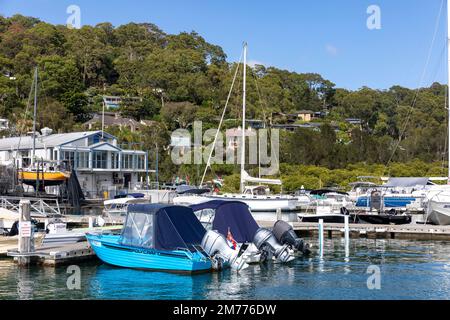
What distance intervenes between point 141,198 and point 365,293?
104 ft

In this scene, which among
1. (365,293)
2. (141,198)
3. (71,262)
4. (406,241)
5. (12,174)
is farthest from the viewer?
(12,174)

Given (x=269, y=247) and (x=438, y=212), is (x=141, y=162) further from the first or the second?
(x=269, y=247)

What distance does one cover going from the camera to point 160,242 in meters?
24.4

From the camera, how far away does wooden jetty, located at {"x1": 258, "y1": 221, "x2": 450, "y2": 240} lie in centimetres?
3491

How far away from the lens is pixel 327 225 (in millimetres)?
37438

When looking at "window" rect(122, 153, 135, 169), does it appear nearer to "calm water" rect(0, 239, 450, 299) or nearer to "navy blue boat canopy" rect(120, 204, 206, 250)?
"calm water" rect(0, 239, 450, 299)

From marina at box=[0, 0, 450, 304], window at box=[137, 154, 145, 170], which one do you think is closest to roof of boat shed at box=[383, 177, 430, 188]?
marina at box=[0, 0, 450, 304]

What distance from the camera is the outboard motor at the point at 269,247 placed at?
87.6ft

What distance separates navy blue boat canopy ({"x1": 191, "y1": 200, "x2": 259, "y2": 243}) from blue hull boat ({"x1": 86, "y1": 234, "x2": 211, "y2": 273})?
3458 mm

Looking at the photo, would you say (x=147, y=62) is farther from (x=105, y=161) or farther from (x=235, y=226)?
(x=235, y=226)

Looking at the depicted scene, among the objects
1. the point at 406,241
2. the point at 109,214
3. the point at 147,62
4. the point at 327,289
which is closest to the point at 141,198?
the point at 109,214

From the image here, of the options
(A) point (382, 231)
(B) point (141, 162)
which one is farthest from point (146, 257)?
(B) point (141, 162)

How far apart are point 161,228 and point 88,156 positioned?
149 feet

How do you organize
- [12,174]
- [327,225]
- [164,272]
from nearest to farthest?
[164,272], [327,225], [12,174]
